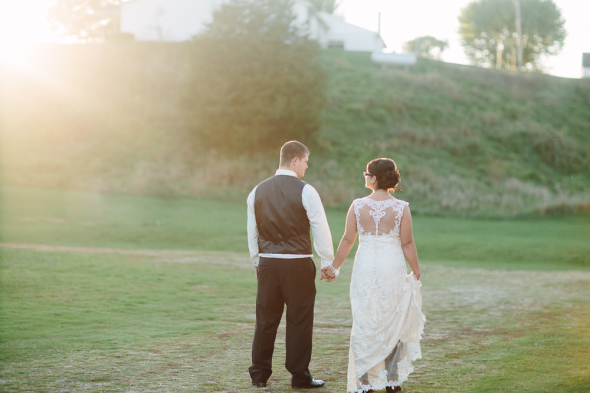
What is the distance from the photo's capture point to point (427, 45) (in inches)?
3374

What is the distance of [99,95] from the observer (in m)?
37.7

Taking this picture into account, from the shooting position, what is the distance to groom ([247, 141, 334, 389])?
523 cm

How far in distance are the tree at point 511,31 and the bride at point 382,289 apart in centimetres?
7100

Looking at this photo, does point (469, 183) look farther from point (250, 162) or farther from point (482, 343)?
point (482, 343)

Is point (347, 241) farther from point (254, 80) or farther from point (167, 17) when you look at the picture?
point (167, 17)

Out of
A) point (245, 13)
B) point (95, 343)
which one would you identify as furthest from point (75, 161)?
point (95, 343)

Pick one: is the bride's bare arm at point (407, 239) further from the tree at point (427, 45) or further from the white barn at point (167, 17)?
the tree at point (427, 45)

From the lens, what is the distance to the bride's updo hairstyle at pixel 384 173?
521cm

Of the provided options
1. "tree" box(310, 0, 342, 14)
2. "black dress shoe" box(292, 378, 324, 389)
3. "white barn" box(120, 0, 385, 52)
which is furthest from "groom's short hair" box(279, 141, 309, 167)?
"tree" box(310, 0, 342, 14)

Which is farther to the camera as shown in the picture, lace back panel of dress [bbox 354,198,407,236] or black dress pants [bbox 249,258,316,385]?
black dress pants [bbox 249,258,316,385]

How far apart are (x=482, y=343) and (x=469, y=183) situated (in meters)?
25.6

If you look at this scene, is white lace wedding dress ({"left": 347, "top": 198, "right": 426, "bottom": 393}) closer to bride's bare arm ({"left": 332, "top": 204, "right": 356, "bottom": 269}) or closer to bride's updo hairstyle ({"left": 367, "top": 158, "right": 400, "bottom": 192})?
bride's bare arm ({"left": 332, "top": 204, "right": 356, "bottom": 269})

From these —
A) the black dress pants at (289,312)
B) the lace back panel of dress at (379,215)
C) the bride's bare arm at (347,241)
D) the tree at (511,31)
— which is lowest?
the black dress pants at (289,312)

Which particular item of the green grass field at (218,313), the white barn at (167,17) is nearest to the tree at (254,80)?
the green grass field at (218,313)
